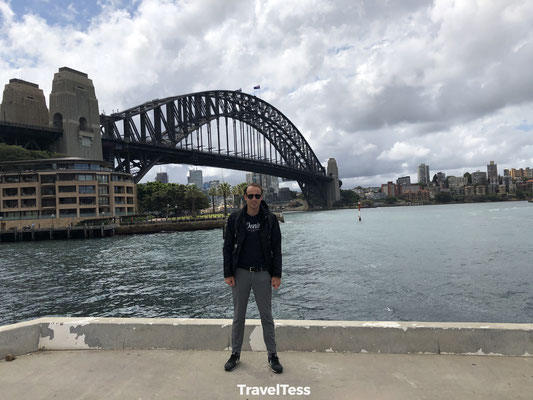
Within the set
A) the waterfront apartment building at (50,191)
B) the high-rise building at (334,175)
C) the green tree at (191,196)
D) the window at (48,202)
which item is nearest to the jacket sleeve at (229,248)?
the waterfront apartment building at (50,191)

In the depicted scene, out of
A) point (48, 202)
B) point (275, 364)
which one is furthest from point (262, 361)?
point (48, 202)

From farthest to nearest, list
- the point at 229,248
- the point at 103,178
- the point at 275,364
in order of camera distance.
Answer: the point at 103,178 → the point at 229,248 → the point at 275,364

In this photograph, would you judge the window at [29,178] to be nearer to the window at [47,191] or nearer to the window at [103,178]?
the window at [47,191]

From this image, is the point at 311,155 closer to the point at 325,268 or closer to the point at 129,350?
the point at 325,268

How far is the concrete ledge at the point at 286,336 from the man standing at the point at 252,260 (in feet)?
1.33

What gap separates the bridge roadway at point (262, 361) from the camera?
123 inches

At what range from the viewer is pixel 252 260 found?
12.5 ft

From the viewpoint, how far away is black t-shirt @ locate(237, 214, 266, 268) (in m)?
3.80

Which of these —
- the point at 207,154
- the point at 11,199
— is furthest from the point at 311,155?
the point at 11,199

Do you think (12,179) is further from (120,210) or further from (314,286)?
(314,286)

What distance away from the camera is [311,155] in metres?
142

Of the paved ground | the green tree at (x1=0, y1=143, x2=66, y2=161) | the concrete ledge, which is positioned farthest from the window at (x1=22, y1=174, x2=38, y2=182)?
the paved ground

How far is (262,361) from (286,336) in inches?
16.1

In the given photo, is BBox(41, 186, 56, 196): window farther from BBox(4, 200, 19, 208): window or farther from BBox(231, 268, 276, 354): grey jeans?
BBox(231, 268, 276, 354): grey jeans
